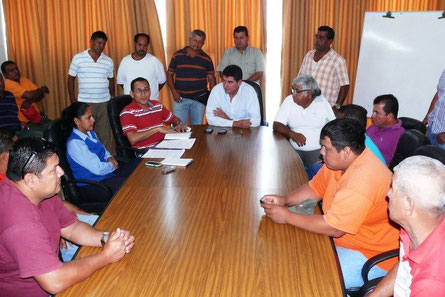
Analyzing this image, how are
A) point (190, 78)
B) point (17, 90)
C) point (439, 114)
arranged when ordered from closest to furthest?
point (439, 114), point (17, 90), point (190, 78)

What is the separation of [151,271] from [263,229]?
60cm

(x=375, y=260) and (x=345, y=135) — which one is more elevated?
(x=345, y=135)

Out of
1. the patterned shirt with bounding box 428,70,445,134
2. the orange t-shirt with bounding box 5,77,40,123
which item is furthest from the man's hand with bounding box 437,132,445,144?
the orange t-shirt with bounding box 5,77,40,123

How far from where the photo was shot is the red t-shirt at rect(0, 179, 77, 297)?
4.94ft

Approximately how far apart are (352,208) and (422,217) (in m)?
0.49

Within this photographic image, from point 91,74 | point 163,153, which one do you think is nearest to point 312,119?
point 163,153

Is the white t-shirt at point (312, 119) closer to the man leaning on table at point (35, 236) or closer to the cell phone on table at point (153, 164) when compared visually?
the cell phone on table at point (153, 164)

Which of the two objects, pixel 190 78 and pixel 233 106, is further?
pixel 190 78

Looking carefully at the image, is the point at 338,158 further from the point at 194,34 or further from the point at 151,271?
the point at 194,34

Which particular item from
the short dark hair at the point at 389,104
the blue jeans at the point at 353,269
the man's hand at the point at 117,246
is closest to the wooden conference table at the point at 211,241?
the man's hand at the point at 117,246

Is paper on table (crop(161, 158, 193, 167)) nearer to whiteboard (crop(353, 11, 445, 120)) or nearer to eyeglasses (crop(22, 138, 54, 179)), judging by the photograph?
eyeglasses (crop(22, 138, 54, 179))

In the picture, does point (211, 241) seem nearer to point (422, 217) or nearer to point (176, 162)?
point (422, 217)

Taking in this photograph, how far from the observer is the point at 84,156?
10.3ft

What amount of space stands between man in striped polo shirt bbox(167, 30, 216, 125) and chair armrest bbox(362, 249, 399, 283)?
3.73 meters
